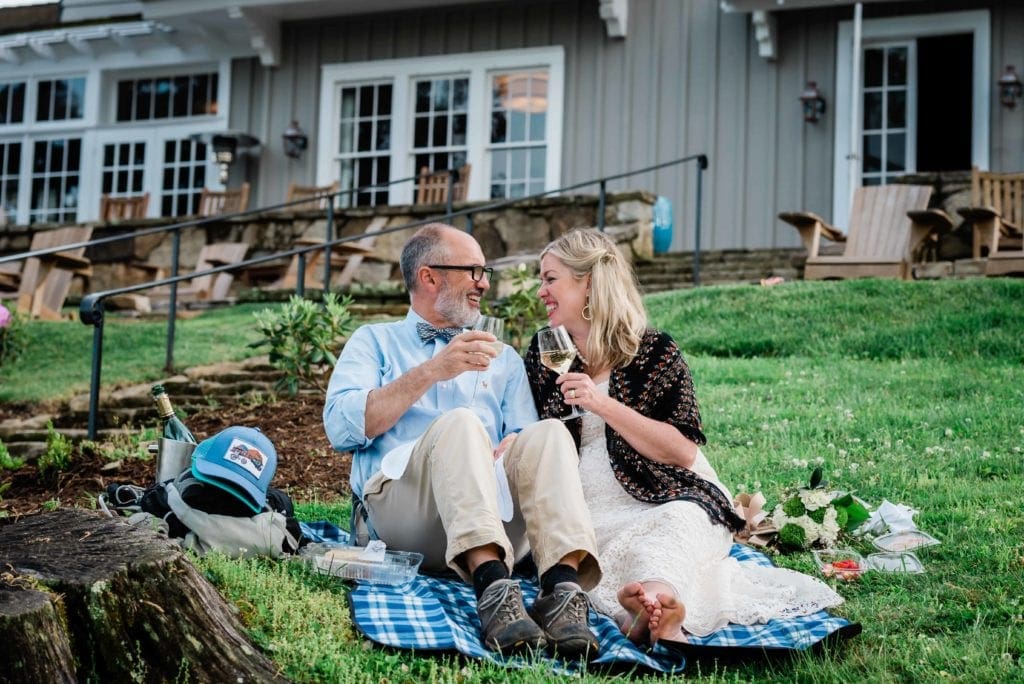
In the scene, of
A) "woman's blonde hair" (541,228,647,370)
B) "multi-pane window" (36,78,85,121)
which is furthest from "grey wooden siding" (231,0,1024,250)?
"woman's blonde hair" (541,228,647,370)

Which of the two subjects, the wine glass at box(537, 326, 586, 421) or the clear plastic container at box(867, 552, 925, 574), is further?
the clear plastic container at box(867, 552, 925, 574)

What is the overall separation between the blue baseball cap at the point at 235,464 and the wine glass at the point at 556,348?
3.25ft

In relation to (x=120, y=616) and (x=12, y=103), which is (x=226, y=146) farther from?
(x=120, y=616)

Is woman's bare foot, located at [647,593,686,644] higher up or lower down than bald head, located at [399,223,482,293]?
lower down

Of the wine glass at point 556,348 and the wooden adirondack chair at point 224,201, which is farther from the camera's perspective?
the wooden adirondack chair at point 224,201

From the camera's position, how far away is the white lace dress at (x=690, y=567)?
3.08 m

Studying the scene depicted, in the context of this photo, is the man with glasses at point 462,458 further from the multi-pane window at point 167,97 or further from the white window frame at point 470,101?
the multi-pane window at point 167,97

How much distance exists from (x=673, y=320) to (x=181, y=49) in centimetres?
852

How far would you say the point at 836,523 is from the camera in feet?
12.9

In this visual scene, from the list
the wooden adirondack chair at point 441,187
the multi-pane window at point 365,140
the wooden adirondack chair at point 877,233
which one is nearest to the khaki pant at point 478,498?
the wooden adirondack chair at point 877,233

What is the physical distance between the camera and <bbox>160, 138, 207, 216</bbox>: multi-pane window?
46.6 feet

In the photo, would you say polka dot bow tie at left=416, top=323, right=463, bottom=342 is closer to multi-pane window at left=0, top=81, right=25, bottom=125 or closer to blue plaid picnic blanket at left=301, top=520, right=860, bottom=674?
blue plaid picnic blanket at left=301, top=520, right=860, bottom=674

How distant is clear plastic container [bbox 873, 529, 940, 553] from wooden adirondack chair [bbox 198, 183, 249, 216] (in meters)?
10.3

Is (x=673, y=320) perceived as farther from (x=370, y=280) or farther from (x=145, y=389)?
(x=370, y=280)
